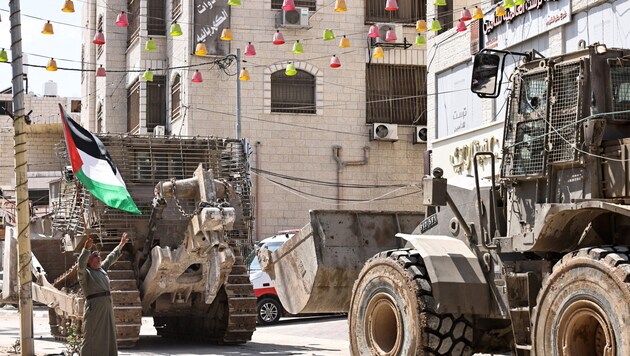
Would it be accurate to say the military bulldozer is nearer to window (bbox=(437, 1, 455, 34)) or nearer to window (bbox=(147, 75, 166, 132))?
window (bbox=(437, 1, 455, 34))

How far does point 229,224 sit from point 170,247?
8.25 feet

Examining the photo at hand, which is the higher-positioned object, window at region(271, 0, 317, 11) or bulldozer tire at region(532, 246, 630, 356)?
window at region(271, 0, 317, 11)

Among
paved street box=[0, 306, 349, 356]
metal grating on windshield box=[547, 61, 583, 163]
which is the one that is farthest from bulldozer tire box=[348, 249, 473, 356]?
paved street box=[0, 306, 349, 356]

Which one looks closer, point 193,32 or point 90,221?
point 90,221

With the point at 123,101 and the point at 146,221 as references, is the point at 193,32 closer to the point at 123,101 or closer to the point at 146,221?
the point at 123,101

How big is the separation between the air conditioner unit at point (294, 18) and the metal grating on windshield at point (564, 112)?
26571 millimetres

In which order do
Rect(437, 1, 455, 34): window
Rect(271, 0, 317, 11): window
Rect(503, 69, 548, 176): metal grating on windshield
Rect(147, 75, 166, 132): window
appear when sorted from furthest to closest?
1. Rect(147, 75, 166, 132): window
2. Rect(271, 0, 317, 11): window
3. Rect(437, 1, 455, 34): window
4. Rect(503, 69, 548, 176): metal grating on windshield

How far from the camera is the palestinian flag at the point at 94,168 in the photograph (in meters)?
16.7

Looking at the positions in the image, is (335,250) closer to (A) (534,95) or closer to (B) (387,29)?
(A) (534,95)

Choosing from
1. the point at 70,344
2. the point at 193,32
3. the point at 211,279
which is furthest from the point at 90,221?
the point at 193,32

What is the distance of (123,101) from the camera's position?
45.2m

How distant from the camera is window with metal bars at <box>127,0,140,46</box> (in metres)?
41.6

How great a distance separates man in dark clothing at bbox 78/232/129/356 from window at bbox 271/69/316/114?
24.2m

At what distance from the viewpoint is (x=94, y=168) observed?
1719 cm
